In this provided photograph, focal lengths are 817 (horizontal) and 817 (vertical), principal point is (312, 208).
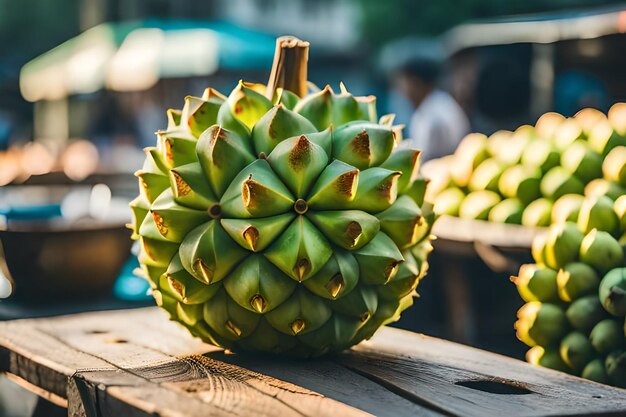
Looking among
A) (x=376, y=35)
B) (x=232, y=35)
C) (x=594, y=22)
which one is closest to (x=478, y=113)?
(x=594, y=22)

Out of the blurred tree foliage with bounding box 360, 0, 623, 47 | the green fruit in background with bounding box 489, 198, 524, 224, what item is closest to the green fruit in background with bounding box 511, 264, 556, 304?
the green fruit in background with bounding box 489, 198, 524, 224

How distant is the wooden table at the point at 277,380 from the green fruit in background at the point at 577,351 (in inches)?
10.6

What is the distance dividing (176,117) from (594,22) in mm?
5780

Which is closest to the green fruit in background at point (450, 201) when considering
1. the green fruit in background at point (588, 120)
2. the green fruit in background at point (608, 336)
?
the green fruit in background at point (588, 120)

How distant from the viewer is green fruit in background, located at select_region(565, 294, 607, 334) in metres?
2.00

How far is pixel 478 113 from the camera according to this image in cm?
888

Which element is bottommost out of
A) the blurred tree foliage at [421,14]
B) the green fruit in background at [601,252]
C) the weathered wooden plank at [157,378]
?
the weathered wooden plank at [157,378]

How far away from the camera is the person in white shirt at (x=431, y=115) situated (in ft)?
19.7

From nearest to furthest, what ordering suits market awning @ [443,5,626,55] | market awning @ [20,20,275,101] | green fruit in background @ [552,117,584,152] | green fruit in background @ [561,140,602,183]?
green fruit in background @ [561,140,602,183] < green fruit in background @ [552,117,584,152] < market awning @ [443,5,626,55] < market awning @ [20,20,275,101]

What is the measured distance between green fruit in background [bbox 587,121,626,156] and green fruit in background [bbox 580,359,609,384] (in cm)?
146

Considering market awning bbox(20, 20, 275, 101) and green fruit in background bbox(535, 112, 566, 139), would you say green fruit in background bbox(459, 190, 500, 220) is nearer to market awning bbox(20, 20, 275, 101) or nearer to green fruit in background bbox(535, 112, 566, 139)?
green fruit in background bbox(535, 112, 566, 139)

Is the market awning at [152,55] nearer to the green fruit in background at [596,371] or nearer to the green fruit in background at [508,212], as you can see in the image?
the green fruit in background at [508,212]

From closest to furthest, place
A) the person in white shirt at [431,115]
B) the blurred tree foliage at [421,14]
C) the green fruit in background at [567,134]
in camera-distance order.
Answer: the green fruit in background at [567,134], the person in white shirt at [431,115], the blurred tree foliage at [421,14]

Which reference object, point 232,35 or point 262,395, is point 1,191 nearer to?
point 262,395
